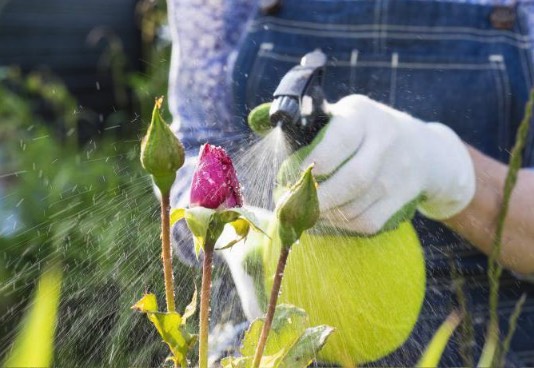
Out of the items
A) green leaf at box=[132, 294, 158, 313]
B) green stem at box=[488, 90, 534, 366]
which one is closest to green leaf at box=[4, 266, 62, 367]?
green leaf at box=[132, 294, 158, 313]

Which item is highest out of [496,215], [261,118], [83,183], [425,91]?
[261,118]

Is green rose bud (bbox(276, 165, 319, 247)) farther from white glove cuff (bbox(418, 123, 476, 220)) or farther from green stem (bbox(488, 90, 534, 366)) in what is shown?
white glove cuff (bbox(418, 123, 476, 220))

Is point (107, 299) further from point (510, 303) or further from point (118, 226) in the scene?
point (510, 303)

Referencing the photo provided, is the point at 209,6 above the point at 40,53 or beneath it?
above

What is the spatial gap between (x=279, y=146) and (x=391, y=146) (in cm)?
23

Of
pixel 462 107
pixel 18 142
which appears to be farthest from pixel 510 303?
pixel 18 142

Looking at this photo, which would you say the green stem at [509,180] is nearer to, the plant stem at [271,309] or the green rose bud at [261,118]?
the plant stem at [271,309]

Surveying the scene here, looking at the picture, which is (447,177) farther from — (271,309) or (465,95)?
(271,309)

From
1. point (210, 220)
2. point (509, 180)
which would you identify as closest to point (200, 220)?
point (210, 220)

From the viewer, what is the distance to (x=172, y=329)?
426 mm

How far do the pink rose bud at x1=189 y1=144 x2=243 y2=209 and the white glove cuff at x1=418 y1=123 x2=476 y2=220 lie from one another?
562 millimetres

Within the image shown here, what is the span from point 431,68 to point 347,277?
59 centimetres

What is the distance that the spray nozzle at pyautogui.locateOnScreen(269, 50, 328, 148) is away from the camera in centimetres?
Result: 68

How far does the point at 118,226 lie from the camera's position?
1.40 meters
